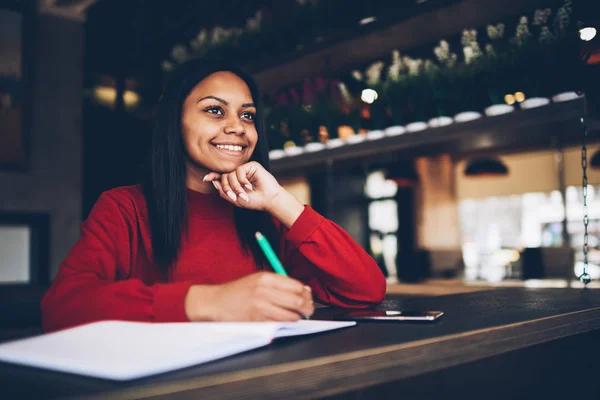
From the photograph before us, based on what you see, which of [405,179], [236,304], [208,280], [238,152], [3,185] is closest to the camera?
[236,304]

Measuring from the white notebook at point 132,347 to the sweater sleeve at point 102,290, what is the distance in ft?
0.32

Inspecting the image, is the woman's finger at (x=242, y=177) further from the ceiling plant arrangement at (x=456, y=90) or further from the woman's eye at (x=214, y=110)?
the ceiling plant arrangement at (x=456, y=90)

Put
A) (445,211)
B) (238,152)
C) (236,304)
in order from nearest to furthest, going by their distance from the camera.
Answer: (236,304) < (238,152) < (445,211)

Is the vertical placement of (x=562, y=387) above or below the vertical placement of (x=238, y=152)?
below

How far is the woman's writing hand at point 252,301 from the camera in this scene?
732mm

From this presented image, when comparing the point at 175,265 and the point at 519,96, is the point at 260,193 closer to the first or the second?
the point at 175,265

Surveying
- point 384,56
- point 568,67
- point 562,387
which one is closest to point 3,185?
point 384,56

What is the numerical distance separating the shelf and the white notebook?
1.97 meters

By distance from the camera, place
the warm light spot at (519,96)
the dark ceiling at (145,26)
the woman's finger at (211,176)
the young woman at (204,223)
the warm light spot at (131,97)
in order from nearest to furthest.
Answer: the young woman at (204,223)
the woman's finger at (211,176)
the warm light spot at (519,96)
the dark ceiling at (145,26)
the warm light spot at (131,97)

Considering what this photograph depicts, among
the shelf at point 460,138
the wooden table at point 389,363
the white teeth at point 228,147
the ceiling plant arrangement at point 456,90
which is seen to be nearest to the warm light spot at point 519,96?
the ceiling plant arrangement at point 456,90

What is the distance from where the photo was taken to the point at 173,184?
1313 millimetres

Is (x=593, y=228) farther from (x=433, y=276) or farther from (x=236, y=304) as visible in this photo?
(x=236, y=304)

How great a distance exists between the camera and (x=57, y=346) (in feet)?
2.03

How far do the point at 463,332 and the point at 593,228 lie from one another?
9781mm
